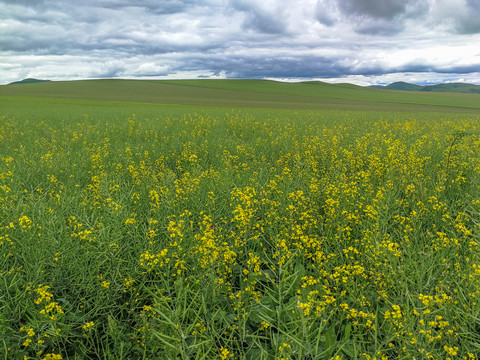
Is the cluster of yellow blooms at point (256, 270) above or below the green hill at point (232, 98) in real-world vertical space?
below

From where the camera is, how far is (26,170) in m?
5.33

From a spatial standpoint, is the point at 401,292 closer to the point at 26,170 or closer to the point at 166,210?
the point at 166,210

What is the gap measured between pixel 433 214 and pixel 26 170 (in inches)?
272

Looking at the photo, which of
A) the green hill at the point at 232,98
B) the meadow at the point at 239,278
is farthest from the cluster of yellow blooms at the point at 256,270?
the green hill at the point at 232,98

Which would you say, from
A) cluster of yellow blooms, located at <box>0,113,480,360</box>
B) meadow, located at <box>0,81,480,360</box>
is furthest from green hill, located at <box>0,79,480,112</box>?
meadow, located at <box>0,81,480,360</box>

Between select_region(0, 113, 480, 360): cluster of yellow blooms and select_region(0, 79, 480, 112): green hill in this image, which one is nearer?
select_region(0, 113, 480, 360): cluster of yellow blooms

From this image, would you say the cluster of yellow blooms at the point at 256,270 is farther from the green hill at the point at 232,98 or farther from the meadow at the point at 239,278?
the green hill at the point at 232,98

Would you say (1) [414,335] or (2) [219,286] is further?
(2) [219,286]

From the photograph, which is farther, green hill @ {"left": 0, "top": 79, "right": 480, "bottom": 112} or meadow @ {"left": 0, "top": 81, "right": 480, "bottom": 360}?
green hill @ {"left": 0, "top": 79, "right": 480, "bottom": 112}

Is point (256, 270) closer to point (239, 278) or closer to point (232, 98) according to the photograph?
point (239, 278)

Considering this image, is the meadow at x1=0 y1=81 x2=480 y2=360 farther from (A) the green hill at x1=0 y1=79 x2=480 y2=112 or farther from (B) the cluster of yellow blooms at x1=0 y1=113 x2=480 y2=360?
(A) the green hill at x1=0 y1=79 x2=480 y2=112

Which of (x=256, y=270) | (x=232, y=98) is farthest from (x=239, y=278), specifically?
(x=232, y=98)

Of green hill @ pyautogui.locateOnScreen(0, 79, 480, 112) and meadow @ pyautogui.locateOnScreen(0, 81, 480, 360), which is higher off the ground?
green hill @ pyautogui.locateOnScreen(0, 79, 480, 112)

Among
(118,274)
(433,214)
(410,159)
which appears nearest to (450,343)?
(433,214)
